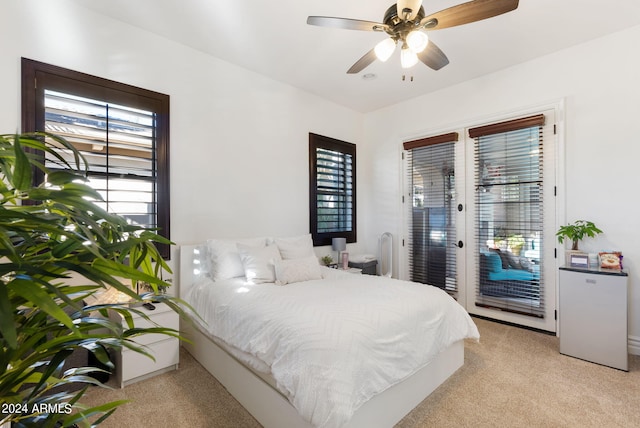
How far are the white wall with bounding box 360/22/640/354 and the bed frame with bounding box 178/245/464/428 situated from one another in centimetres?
202

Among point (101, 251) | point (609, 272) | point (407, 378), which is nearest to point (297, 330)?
point (407, 378)

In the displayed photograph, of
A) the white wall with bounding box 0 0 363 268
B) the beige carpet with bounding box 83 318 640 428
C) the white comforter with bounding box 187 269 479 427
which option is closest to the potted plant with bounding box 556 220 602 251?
the beige carpet with bounding box 83 318 640 428

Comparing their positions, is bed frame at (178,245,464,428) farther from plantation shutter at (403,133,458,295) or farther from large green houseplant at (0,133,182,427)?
plantation shutter at (403,133,458,295)

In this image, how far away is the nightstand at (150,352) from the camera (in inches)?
88.8

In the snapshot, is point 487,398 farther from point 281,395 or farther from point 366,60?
point 366,60

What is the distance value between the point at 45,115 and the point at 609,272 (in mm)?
4988

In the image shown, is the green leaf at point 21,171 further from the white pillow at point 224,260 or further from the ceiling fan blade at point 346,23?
the white pillow at point 224,260

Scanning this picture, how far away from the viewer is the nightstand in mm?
2256

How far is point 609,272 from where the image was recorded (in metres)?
2.62

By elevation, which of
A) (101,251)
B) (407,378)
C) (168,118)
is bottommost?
(407,378)

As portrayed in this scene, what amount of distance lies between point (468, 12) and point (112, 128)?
3.00 meters

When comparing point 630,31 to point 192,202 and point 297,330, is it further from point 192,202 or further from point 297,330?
point 192,202

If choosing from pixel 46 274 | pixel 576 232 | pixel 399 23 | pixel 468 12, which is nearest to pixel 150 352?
pixel 46 274

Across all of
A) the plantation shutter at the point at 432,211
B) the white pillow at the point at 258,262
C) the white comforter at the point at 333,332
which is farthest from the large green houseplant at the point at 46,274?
the plantation shutter at the point at 432,211
